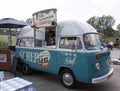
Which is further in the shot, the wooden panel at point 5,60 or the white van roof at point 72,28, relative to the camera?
the wooden panel at point 5,60

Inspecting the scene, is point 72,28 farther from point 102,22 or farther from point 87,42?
point 102,22

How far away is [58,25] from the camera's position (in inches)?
263

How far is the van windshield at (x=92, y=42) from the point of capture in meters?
5.90

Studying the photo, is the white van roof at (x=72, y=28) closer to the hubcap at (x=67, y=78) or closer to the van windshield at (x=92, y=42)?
the van windshield at (x=92, y=42)

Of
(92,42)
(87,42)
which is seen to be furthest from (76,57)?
(92,42)

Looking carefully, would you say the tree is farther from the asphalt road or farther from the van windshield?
the van windshield

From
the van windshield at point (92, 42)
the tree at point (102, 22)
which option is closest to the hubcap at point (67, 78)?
the van windshield at point (92, 42)

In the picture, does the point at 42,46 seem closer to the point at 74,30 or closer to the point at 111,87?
the point at 74,30

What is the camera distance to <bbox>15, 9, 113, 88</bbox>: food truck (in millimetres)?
5688

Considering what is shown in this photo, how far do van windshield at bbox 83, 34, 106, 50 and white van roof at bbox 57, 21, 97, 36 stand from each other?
18 cm

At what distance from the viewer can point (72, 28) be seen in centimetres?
623

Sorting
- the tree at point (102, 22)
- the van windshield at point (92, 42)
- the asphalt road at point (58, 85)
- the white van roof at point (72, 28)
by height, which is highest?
the tree at point (102, 22)

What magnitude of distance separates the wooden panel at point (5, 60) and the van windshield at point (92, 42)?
15.3 ft

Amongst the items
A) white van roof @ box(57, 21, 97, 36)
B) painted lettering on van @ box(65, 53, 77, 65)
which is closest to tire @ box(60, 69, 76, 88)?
painted lettering on van @ box(65, 53, 77, 65)
